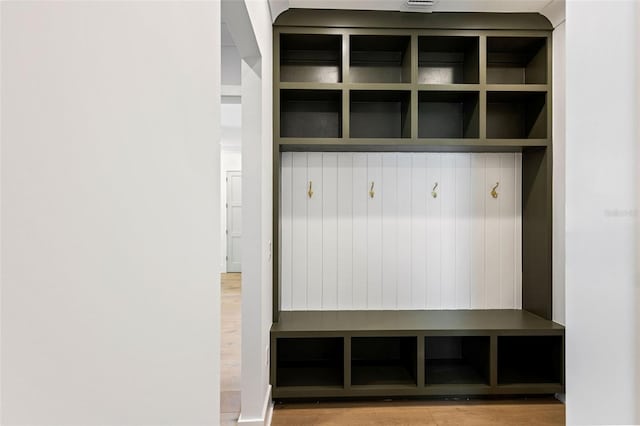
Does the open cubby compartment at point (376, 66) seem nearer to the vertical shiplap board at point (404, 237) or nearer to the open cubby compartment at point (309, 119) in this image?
the open cubby compartment at point (309, 119)

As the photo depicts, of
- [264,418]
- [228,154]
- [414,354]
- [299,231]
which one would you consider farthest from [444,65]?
[228,154]

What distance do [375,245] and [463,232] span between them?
A: 67 cm

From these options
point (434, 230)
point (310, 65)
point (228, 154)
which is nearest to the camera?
point (310, 65)

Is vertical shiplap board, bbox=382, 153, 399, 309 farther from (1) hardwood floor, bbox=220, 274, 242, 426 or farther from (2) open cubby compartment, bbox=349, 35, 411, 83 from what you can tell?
(1) hardwood floor, bbox=220, 274, 242, 426

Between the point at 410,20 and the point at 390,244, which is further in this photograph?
the point at 390,244

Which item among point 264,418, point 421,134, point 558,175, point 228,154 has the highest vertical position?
point 228,154

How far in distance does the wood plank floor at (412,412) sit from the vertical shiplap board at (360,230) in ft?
2.37

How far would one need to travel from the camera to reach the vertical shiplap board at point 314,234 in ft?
9.96

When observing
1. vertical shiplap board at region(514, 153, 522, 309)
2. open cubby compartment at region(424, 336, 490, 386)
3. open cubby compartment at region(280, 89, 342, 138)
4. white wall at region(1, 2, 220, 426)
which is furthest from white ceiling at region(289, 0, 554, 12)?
open cubby compartment at region(424, 336, 490, 386)

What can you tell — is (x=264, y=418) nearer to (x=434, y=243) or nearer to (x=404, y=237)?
(x=404, y=237)

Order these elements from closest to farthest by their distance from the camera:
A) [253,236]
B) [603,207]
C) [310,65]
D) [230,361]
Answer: [603,207] < [253,236] < [310,65] < [230,361]

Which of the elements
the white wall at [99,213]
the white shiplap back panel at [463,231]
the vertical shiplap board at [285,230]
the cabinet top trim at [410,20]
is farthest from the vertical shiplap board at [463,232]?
the white wall at [99,213]

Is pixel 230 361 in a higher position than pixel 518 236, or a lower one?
lower

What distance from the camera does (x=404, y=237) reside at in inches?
122
